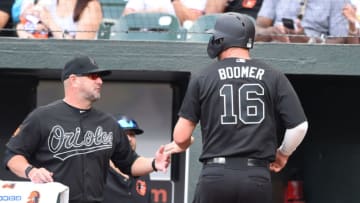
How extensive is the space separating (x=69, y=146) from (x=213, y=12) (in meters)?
3.36

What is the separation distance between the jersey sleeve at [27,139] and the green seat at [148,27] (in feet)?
9.40

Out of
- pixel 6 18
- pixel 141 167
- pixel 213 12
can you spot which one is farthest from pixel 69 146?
pixel 6 18

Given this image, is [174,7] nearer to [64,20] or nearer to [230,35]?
[64,20]

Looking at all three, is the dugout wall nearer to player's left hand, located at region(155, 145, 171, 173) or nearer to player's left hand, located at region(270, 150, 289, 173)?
player's left hand, located at region(155, 145, 171, 173)

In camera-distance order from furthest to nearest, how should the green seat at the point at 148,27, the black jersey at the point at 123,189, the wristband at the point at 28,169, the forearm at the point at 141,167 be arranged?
the green seat at the point at 148,27 < the black jersey at the point at 123,189 < the forearm at the point at 141,167 < the wristband at the point at 28,169

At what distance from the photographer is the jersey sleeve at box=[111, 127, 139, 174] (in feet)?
19.5

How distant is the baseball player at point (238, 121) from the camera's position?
4840 mm

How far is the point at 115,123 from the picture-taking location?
19.5ft

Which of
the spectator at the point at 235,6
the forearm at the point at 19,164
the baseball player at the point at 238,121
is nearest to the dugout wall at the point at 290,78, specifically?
the spectator at the point at 235,6

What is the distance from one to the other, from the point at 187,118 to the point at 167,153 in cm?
61

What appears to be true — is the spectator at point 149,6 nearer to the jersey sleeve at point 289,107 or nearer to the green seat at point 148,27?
the green seat at point 148,27

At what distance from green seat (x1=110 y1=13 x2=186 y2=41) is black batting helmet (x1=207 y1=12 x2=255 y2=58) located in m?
3.37

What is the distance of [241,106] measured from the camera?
4.88m

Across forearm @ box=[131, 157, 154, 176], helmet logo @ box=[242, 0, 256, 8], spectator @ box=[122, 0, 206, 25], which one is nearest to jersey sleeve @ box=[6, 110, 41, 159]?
forearm @ box=[131, 157, 154, 176]
